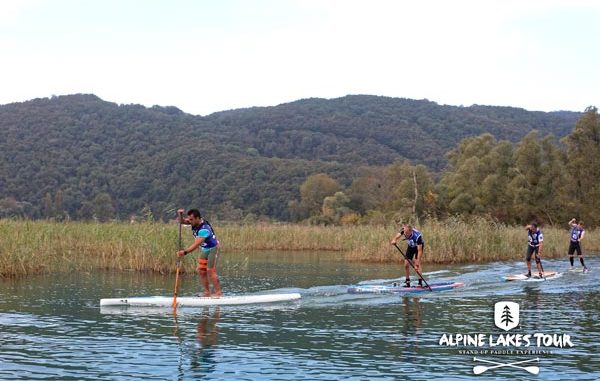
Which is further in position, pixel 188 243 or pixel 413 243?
pixel 188 243

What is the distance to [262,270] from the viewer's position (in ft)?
81.1

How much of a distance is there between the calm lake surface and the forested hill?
35640 mm

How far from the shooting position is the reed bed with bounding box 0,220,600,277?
21.7 m

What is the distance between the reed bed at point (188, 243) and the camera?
854 inches

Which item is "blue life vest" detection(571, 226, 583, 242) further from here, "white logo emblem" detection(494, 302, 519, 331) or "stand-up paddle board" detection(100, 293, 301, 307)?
"stand-up paddle board" detection(100, 293, 301, 307)

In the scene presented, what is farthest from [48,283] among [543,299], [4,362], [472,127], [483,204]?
[472,127]

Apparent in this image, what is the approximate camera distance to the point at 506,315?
49.2 ft

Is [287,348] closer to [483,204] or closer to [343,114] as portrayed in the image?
[483,204]

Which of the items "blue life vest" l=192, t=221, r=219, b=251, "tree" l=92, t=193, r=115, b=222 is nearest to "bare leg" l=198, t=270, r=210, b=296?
"blue life vest" l=192, t=221, r=219, b=251

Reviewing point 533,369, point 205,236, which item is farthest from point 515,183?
point 533,369

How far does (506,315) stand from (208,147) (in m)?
79.3

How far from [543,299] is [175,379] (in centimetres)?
1083

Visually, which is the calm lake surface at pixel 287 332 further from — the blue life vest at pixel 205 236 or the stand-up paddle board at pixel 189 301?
the blue life vest at pixel 205 236

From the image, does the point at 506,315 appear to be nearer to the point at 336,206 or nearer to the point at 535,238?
the point at 535,238
